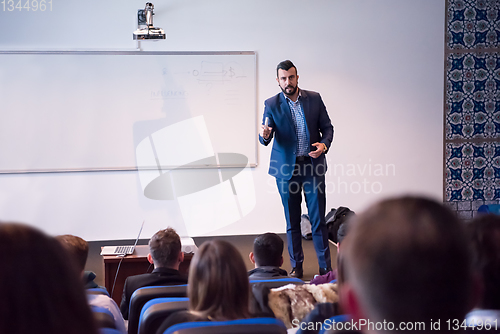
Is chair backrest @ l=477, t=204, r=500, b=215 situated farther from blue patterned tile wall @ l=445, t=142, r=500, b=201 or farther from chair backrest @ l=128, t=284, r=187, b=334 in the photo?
chair backrest @ l=128, t=284, r=187, b=334

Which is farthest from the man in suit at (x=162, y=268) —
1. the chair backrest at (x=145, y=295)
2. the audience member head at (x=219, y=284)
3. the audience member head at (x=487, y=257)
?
the audience member head at (x=487, y=257)

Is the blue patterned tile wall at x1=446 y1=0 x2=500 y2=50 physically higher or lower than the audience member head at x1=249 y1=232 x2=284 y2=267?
higher

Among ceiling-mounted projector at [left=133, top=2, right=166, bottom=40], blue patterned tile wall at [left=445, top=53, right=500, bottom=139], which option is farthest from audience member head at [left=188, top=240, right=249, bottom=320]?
blue patterned tile wall at [left=445, top=53, right=500, bottom=139]

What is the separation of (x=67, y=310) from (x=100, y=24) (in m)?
4.88

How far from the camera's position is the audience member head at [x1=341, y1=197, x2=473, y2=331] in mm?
615

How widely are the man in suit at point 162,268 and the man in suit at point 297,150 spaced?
1.41m

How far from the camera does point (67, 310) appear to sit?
61 cm

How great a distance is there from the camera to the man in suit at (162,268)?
2312 mm

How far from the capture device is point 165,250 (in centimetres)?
238

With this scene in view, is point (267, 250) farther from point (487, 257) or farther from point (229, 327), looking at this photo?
point (487, 257)

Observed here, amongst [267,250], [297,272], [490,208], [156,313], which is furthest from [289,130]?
[490,208]

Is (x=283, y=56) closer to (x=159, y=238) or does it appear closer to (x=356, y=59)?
(x=356, y=59)

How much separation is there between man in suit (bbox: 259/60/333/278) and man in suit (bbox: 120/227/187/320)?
1.41 meters

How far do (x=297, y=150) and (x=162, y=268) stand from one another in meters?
1.66
